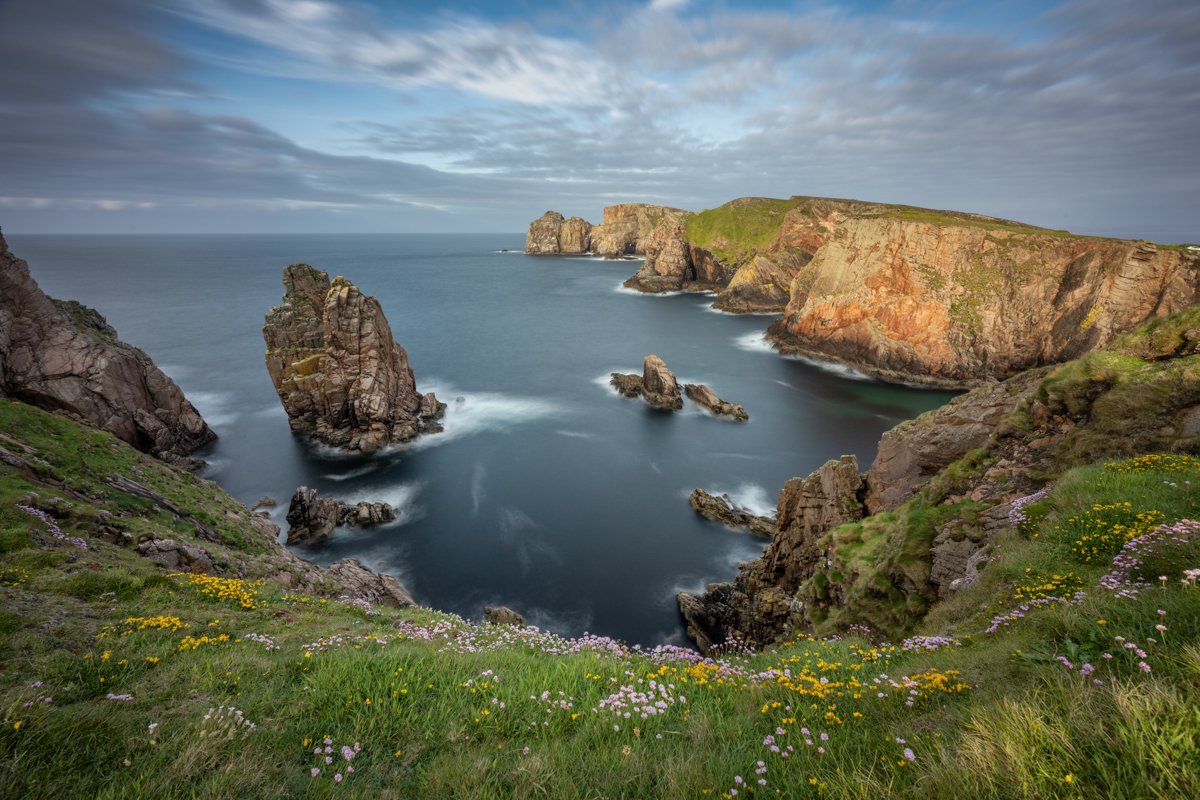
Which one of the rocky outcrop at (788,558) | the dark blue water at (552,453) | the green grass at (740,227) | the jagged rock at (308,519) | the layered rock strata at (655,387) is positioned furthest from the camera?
the green grass at (740,227)

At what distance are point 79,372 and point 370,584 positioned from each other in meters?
32.4

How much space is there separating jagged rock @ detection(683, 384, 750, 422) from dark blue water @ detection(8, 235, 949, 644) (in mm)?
1728

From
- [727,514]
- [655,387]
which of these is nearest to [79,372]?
[727,514]

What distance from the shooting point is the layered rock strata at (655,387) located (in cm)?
6194

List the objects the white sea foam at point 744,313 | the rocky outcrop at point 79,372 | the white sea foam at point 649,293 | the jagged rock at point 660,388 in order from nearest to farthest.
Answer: the rocky outcrop at point 79,372 → the jagged rock at point 660,388 → the white sea foam at point 744,313 → the white sea foam at point 649,293

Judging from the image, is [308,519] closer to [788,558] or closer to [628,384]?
[788,558]

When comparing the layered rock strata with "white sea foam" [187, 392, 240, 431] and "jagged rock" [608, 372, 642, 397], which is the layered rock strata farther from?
"white sea foam" [187, 392, 240, 431]

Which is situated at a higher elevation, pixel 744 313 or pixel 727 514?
pixel 744 313

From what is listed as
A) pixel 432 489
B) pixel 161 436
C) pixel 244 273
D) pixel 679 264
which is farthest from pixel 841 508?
pixel 244 273

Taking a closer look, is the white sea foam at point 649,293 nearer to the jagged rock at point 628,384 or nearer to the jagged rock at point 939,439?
the jagged rock at point 628,384

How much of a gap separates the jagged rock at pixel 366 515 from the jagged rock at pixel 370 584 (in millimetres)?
12531

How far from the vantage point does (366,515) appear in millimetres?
38469

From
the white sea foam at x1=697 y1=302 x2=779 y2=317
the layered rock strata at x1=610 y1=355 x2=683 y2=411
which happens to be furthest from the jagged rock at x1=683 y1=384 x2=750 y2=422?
the white sea foam at x1=697 y1=302 x2=779 y2=317

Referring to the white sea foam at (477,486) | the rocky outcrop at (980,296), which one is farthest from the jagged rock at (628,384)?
the rocky outcrop at (980,296)
